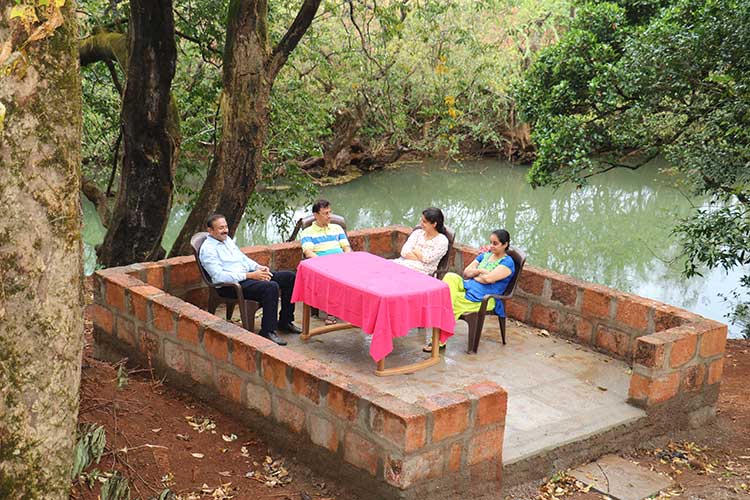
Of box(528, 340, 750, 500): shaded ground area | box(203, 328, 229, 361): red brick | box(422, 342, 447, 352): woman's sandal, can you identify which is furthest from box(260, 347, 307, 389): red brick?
box(422, 342, 447, 352): woman's sandal

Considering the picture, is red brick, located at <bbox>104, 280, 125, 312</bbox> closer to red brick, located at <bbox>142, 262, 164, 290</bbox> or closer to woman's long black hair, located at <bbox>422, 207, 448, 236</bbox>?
red brick, located at <bbox>142, 262, 164, 290</bbox>

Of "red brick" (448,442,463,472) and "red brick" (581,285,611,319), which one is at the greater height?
"red brick" (581,285,611,319)

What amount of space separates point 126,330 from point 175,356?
773 mm

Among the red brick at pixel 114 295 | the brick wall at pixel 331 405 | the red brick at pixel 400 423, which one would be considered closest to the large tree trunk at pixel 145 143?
the red brick at pixel 114 295

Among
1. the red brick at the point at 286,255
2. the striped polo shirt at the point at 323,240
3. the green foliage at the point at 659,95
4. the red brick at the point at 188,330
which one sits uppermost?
the green foliage at the point at 659,95

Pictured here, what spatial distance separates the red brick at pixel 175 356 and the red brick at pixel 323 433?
1554mm

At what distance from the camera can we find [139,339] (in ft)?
24.4

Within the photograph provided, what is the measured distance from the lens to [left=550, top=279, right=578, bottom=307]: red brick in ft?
26.6

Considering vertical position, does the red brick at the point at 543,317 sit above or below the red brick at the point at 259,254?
below

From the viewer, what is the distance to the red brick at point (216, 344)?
21.4 ft

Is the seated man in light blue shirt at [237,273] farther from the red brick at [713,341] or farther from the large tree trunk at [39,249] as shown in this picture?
the large tree trunk at [39,249]

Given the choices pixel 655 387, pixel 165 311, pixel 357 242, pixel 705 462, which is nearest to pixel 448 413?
pixel 655 387

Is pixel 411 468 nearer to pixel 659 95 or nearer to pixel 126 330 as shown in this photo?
pixel 126 330

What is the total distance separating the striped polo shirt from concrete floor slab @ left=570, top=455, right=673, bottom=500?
337 cm
